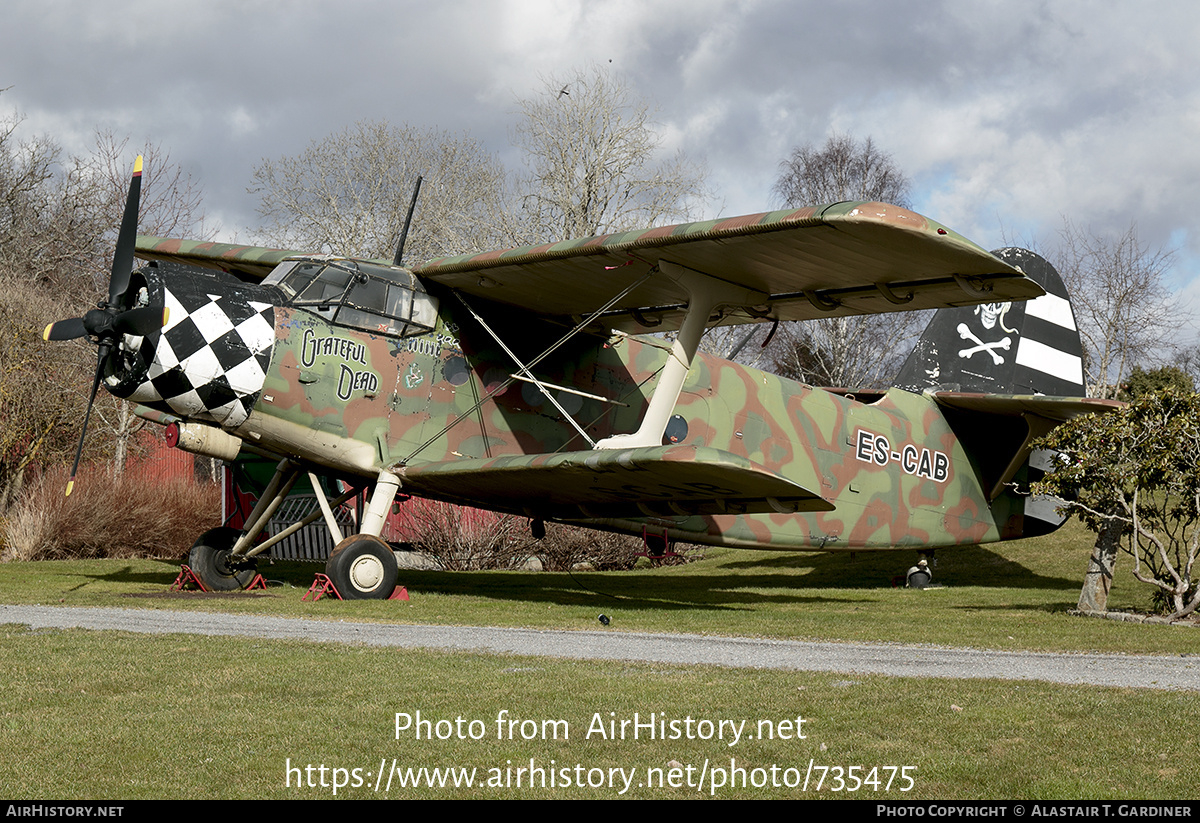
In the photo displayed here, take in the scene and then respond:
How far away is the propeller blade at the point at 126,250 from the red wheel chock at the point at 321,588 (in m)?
3.44

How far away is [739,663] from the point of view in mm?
7008

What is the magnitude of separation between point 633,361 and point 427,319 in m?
2.91

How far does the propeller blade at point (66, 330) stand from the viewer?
11414 mm

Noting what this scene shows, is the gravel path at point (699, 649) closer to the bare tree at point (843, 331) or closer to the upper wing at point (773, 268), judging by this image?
the upper wing at point (773, 268)

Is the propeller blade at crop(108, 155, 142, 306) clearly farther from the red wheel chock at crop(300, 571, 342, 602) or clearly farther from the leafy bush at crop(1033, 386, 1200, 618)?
the leafy bush at crop(1033, 386, 1200, 618)

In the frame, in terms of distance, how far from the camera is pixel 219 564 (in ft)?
43.3

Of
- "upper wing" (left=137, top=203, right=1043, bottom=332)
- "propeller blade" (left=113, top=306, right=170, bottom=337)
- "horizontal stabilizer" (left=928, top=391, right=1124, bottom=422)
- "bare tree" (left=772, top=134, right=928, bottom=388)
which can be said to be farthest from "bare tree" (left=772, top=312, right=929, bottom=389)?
"propeller blade" (left=113, top=306, right=170, bottom=337)

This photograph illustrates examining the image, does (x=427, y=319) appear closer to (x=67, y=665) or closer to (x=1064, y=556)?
(x=67, y=665)

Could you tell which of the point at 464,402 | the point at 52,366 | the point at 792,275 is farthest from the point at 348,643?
the point at 52,366

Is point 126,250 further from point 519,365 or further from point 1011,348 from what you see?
point 1011,348

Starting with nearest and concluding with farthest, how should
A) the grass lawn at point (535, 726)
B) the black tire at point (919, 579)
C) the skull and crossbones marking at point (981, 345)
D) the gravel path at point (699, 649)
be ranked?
the grass lawn at point (535, 726), the gravel path at point (699, 649), the black tire at point (919, 579), the skull and crossbones marking at point (981, 345)

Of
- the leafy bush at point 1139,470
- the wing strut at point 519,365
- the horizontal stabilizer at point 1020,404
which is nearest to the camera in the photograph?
the leafy bush at point 1139,470

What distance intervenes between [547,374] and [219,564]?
4616 millimetres

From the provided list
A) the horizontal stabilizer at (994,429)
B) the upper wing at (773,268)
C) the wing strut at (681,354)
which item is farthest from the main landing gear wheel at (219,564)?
the horizontal stabilizer at (994,429)
